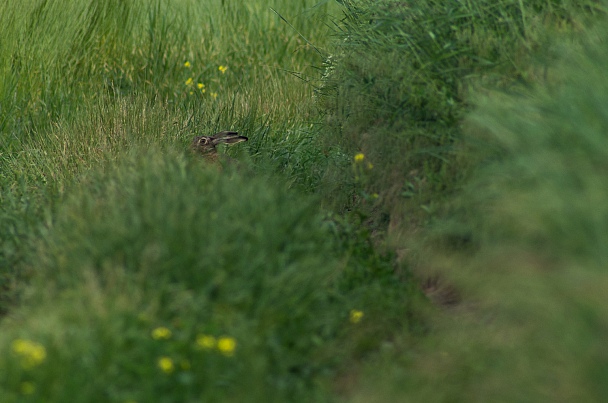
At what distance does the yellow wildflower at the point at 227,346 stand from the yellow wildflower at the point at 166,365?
0.68ft

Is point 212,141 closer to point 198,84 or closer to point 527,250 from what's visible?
point 198,84

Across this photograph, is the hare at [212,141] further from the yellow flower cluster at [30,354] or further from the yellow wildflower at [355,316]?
the yellow flower cluster at [30,354]

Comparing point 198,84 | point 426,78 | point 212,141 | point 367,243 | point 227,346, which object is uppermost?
point 426,78

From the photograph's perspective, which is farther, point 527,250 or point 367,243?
point 367,243

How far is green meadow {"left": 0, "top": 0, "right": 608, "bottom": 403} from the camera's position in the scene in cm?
331

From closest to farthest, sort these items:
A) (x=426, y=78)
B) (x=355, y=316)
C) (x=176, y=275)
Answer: (x=176, y=275)
(x=355, y=316)
(x=426, y=78)

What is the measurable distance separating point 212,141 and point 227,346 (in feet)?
8.73

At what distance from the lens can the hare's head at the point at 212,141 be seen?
590cm

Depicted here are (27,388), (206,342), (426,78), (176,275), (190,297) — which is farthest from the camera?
(426,78)

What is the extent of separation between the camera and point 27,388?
328 cm

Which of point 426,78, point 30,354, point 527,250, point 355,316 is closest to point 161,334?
point 30,354

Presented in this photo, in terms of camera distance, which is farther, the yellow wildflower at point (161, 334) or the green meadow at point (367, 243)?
the yellow wildflower at point (161, 334)

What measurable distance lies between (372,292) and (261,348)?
2.81 ft

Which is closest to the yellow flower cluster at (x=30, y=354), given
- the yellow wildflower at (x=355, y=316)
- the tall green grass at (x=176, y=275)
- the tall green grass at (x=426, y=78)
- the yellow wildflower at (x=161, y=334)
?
the tall green grass at (x=176, y=275)
